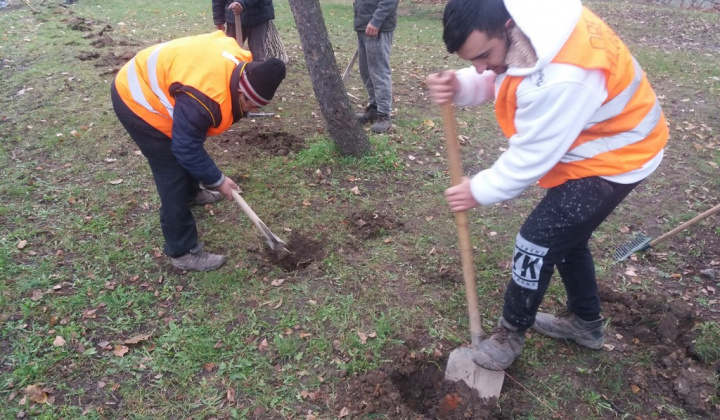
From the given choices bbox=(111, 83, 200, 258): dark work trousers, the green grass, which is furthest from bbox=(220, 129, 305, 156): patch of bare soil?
bbox=(111, 83, 200, 258): dark work trousers

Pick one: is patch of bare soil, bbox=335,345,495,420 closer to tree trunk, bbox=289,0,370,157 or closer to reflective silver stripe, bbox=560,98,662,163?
reflective silver stripe, bbox=560,98,662,163

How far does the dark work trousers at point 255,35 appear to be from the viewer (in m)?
6.13

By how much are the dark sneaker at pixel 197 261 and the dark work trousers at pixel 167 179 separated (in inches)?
2.1

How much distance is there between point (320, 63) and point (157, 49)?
1.80m

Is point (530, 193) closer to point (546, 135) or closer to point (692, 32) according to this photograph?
point (546, 135)

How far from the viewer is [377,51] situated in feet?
17.4

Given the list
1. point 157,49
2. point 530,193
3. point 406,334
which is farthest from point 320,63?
point 406,334

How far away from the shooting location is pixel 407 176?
4.67m

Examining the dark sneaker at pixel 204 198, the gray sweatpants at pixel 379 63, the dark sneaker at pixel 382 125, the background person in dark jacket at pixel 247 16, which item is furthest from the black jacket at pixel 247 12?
the dark sneaker at pixel 204 198

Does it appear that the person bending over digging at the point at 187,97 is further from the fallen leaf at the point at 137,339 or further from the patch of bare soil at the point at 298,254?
the fallen leaf at the point at 137,339

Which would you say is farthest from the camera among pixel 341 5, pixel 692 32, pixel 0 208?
pixel 341 5

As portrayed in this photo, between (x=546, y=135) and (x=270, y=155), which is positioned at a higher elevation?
(x=546, y=135)

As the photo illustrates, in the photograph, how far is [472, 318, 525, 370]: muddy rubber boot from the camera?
2.54 meters

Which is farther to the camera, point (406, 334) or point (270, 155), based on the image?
point (270, 155)
